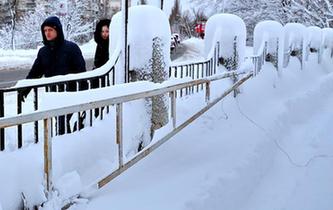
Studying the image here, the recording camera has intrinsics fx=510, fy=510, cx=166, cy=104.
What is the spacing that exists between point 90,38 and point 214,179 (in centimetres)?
3678

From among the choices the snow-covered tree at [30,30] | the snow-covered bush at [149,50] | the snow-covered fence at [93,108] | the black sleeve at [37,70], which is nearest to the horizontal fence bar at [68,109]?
the snow-covered fence at [93,108]

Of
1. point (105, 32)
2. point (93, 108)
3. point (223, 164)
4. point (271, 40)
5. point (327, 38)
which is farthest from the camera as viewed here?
point (327, 38)

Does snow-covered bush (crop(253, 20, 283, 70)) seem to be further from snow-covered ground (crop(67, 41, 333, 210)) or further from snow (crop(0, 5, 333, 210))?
snow (crop(0, 5, 333, 210))

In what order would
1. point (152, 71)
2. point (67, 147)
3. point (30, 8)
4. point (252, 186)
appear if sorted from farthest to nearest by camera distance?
Result: point (30, 8), point (152, 71), point (252, 186), point (67, 147)

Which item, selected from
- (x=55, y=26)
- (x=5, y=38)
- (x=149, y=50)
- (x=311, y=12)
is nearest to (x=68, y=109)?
(x=55, y=26)

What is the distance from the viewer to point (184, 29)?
4828 cm

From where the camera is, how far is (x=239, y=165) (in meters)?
5.15

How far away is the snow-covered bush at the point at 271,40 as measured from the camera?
11.6 meters

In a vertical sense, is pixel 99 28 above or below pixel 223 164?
above

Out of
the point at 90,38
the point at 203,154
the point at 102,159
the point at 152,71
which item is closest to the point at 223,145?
the point at 203,154

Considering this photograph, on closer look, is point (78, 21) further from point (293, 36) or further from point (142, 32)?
point (142, 32)

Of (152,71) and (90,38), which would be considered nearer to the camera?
(152,71)

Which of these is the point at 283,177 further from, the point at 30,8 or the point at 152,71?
the point at 30,8

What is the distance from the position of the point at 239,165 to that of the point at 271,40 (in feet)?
23.5
